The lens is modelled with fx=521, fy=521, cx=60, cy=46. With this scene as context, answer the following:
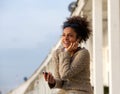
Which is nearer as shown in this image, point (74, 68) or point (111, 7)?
point (74, 68)

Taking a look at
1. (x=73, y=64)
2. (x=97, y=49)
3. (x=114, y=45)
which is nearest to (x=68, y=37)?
(x=73, y=64)

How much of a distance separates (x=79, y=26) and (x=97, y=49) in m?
5.50

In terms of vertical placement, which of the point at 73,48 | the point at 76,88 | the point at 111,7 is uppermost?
the point at 111,7

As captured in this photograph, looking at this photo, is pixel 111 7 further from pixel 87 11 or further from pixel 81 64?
Result: pixel 87 11

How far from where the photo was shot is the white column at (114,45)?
7.36 meters

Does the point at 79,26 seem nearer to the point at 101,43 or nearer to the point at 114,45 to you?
the point at 114,45

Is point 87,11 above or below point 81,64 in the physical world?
above

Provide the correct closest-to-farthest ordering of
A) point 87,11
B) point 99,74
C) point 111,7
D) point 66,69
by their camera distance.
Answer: point 66,69
point 111,7
point 99,74
point 87,11

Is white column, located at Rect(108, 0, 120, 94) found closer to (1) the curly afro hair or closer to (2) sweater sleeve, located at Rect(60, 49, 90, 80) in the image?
(1) the curly afro hair

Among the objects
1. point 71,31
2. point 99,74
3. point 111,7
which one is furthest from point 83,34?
point 99,74

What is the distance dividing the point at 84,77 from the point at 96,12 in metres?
5.85

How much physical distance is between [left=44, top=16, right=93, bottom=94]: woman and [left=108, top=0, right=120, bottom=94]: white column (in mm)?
3131

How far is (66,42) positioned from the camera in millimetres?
4223

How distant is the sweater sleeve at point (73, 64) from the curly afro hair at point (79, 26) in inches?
7.5
